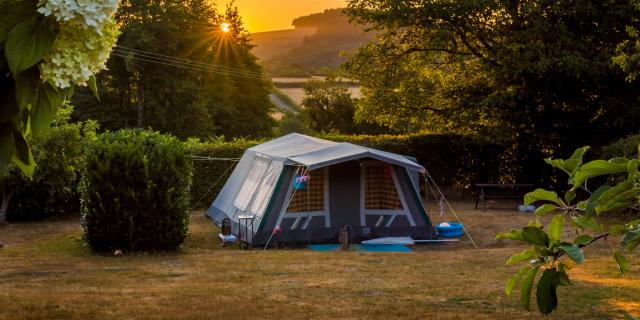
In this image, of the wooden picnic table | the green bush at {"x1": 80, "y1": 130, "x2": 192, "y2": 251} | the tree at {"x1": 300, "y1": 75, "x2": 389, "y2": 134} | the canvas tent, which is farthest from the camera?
the tree at {"x1": 300, "y1": 75, "x2": 389, "y2": 134}

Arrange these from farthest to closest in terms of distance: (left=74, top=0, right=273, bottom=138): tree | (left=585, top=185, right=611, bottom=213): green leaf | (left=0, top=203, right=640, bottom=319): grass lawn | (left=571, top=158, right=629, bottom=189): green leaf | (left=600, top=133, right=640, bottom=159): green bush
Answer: (left=74, top=0, right=273, bottom=138): tree → (left=600, top=133, right=640, bottom=159): green bush → (left=0, top=203, right=640, bottom=319): grass lawn → (left=585, top=185, right=611, bottom=213): green leaf → (left=571, top=158, right=629, bottom=189): green leaf

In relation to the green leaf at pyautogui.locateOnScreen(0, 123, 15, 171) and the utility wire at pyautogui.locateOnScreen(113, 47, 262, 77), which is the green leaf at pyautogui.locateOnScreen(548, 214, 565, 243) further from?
the utility wire at pyautogui.locateOnScreen(113, 47, 262, 77)

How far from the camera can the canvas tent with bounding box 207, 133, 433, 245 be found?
12.8 metres

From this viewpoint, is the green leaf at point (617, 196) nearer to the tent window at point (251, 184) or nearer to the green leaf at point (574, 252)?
the green leaf at point (574, 252)

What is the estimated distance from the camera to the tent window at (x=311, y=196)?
42.8 ft

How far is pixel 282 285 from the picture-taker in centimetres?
773

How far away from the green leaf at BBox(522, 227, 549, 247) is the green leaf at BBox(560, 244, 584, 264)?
7 centimetres

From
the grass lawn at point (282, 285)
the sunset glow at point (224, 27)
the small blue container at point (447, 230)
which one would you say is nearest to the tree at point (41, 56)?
the grass lawn at point (282, 285)

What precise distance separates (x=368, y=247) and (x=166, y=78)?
25.9m

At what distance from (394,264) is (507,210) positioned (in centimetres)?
904

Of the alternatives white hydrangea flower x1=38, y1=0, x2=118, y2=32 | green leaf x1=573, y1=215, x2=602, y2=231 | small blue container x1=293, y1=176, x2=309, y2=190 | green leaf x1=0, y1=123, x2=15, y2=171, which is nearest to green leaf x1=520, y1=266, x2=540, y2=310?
green leaf x1=573, y1=215, x2=602, y2=231

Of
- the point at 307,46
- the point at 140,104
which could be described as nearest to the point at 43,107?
the point at 140,104

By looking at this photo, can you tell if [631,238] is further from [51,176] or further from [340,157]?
[51,176]

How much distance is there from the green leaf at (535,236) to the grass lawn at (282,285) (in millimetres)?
3840
